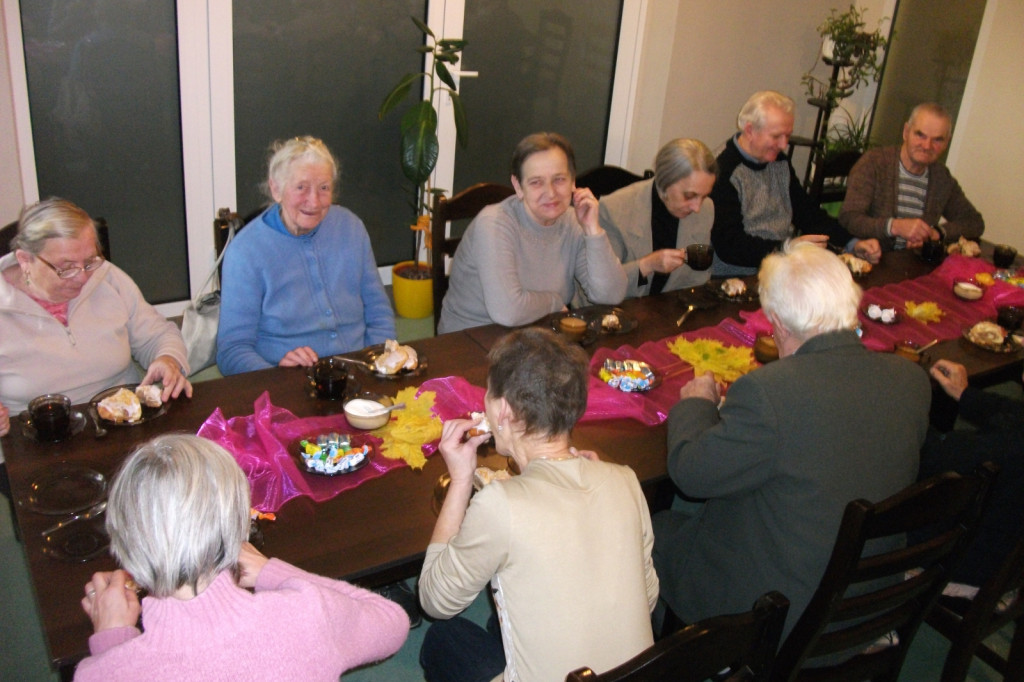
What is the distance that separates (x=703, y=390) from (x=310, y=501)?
0.96 m

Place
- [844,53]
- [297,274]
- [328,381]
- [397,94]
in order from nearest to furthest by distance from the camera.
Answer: [328,381]
[297,274]
[397,94]
[844,53]

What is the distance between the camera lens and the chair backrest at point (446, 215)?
9.00ft

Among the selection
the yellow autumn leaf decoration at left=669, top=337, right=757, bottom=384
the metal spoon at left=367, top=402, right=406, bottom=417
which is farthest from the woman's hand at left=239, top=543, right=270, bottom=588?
the yellow autumn leaf decoration at left=669, top=337, right=757, bottom=384

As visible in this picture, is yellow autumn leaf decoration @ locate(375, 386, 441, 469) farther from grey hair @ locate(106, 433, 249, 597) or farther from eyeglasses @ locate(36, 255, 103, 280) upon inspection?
eyeglasses @ locate(36, 255, 103, 280)

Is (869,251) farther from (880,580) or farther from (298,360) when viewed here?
(298,360)

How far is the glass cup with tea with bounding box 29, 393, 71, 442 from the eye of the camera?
1.68m

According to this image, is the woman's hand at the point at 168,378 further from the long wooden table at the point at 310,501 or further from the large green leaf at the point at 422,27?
the large green leaf at the point at 422,27

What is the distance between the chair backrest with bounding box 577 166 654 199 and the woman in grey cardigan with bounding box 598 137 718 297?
435mm

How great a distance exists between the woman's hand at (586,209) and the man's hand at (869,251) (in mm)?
1256

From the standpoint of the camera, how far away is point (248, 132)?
3.79 metres

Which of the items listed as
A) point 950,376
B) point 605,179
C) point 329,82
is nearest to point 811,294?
point 950,376

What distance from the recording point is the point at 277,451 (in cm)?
169

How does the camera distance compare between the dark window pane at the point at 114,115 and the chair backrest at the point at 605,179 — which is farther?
the chair backrest at the point at 605,179

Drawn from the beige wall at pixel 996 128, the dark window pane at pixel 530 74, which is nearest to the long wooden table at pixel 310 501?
the dark window pane at pixel 530 74
